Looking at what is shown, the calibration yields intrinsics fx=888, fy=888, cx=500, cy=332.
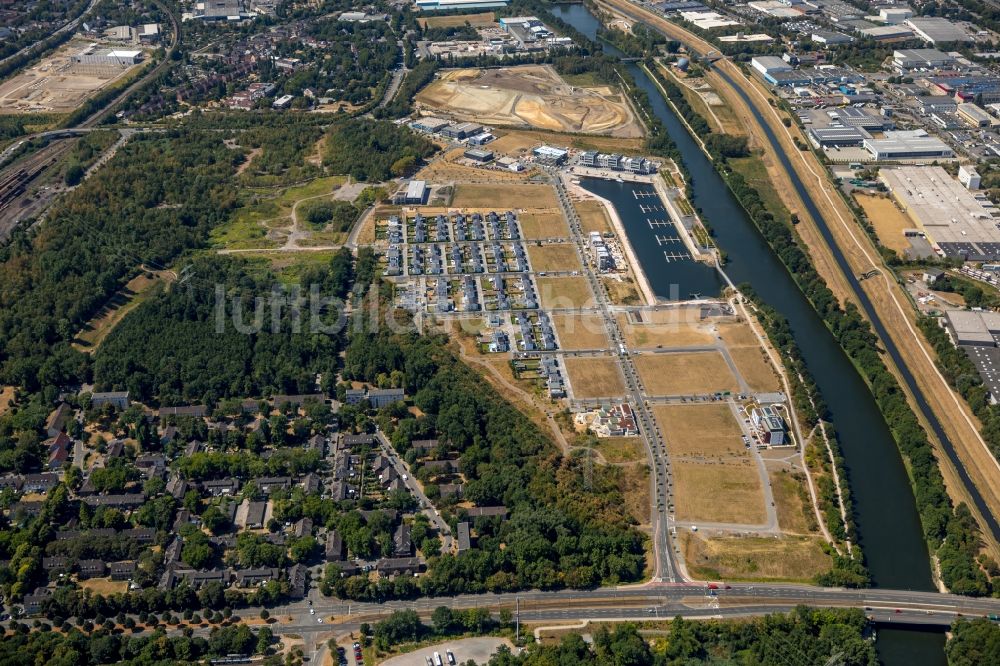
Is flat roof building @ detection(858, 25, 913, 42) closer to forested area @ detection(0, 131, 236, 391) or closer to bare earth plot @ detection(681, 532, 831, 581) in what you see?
forested area @ detection(0, 131, 236, 391)

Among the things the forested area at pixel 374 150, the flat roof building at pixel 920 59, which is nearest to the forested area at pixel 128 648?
the forested area at pixel 374 150

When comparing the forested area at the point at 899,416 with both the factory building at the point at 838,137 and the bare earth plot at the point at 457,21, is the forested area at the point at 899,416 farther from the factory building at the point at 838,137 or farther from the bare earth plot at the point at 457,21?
the bare earth plot at the point at 457,21

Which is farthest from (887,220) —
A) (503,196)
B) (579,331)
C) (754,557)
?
(754,557)

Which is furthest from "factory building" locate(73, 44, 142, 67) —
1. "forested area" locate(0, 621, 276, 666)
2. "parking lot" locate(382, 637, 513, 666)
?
"parking lot" locate(382, 637, 513, 666)

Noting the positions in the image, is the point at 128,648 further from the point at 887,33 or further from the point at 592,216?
the point at 887,33

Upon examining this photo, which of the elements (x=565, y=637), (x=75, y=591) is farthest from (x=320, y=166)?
(x=565, y=637)

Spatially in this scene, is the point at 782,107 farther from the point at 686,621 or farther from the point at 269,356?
the point at 686,621
